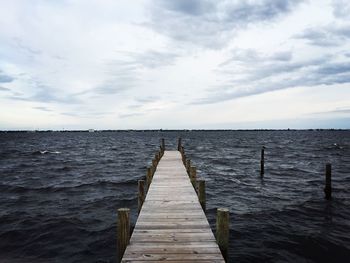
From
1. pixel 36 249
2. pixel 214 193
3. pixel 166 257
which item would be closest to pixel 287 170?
pixel 214 193

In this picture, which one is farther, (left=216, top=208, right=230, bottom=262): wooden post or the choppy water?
the choppy water

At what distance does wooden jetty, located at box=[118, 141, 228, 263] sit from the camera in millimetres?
6086

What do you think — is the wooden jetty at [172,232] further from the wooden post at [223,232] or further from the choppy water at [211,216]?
the choppy water at [211,216]

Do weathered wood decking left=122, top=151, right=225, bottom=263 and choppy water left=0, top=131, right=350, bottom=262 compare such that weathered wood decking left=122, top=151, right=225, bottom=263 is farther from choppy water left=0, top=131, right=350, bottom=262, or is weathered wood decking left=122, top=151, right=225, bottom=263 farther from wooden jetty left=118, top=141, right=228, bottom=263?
choppy water left=0, top=131, right=350, bottom=262

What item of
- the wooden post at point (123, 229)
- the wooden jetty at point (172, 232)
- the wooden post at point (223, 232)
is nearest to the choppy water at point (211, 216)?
the wooden jetty at point (172, 232)

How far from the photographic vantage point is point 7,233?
497 inches

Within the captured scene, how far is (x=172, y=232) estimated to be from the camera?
725cm

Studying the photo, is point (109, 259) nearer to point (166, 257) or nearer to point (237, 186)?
point (166, 257)

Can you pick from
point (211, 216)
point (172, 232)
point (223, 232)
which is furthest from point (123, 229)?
point (211, 216)

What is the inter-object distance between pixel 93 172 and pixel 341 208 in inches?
828

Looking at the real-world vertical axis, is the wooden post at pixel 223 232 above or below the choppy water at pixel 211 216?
above

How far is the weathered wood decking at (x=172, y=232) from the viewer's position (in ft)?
20.0

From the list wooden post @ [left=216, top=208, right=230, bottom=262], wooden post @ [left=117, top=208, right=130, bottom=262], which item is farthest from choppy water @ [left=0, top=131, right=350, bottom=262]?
wooden post @ [left=117, top=208, right=130, bottom=262]

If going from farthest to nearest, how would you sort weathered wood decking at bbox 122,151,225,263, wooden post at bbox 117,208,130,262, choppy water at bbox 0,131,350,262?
choppy water at bbox 0,131,350,262
wooden post at bbox 117,208,130,262
weathered wood decking at bbox 122,151,225,263
